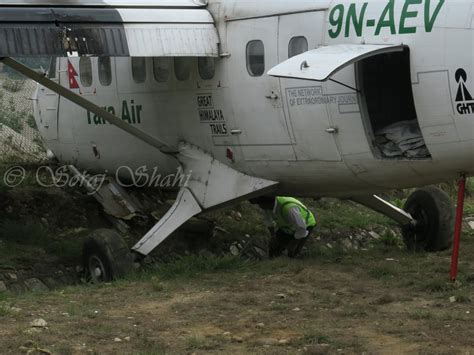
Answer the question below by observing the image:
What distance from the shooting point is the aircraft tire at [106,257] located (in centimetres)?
1225

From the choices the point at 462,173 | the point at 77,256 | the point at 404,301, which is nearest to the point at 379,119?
the point at 462,173

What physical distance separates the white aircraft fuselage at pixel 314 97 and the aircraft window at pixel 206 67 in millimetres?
18

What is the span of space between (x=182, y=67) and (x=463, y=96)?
13.1ft

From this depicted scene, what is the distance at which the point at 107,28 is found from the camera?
38.9ft

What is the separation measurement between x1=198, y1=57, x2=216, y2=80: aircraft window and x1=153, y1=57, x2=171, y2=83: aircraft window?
0.59 metres

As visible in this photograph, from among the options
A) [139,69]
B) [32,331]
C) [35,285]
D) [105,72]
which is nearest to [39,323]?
[32,331]

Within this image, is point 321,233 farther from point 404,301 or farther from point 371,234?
point 404,301

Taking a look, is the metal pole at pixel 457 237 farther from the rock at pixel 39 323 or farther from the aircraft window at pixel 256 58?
the rock at pixel 39 323

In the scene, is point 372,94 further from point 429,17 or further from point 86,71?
point 86,71

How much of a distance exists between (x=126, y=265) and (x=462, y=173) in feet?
12.9

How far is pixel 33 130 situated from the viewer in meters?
21.5

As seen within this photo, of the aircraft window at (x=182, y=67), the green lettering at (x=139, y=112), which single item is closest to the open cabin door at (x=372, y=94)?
the aircraft window at (x=182, y=67)

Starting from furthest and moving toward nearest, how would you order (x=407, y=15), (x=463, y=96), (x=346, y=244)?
1. (x=346, y=244)
2. (x=407, y=15)
3. (x=463, y=96)

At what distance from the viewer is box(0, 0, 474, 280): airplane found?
10.5 metres
